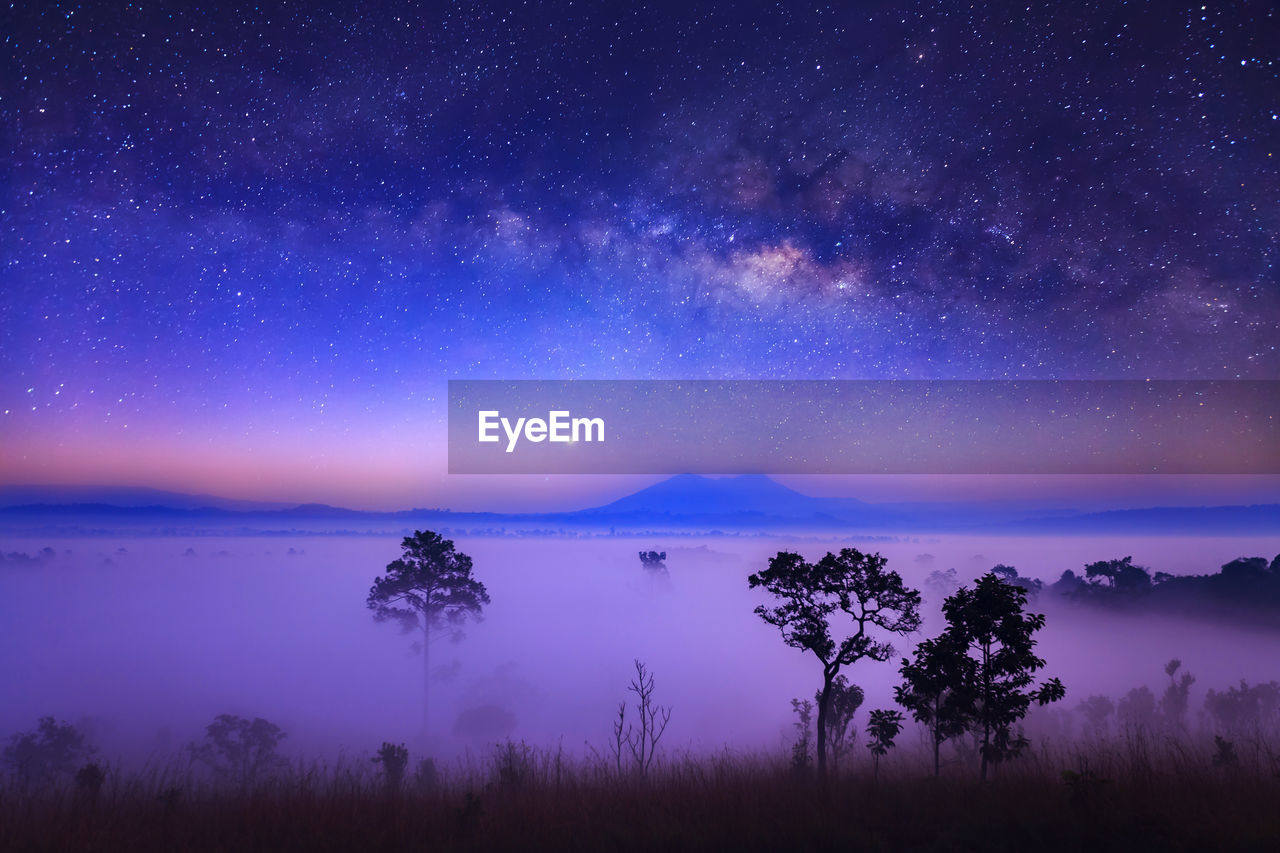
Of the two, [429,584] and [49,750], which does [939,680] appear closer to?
[429,584]

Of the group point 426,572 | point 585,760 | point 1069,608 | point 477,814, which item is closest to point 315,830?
point 477,814

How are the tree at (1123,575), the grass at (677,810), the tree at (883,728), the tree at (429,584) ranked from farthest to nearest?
the tree at (1123,575) < the tree at (429,584) < the tree at (883,728) < the grass at (677,810)

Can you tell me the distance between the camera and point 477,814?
8.23 meters

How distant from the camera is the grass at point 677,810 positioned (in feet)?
23.4

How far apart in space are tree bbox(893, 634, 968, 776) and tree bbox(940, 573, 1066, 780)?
0.05 metres

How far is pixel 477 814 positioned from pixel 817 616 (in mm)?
11046

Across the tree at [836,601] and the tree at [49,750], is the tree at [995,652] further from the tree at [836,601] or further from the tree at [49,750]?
the tree at [49,750]

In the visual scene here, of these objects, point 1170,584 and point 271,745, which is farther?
point 1170,584

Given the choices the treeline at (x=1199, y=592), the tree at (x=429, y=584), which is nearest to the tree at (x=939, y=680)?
the tree at (x=429, y=584)

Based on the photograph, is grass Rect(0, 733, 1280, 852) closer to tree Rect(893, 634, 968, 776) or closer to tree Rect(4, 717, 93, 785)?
tree Rect(893, 634, 968, 776)

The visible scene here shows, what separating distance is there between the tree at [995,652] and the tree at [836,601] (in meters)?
2.47

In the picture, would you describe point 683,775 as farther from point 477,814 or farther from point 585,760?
point 477,814

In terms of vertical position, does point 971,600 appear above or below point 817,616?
above

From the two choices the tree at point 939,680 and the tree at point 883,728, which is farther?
the tree at point 883,728
